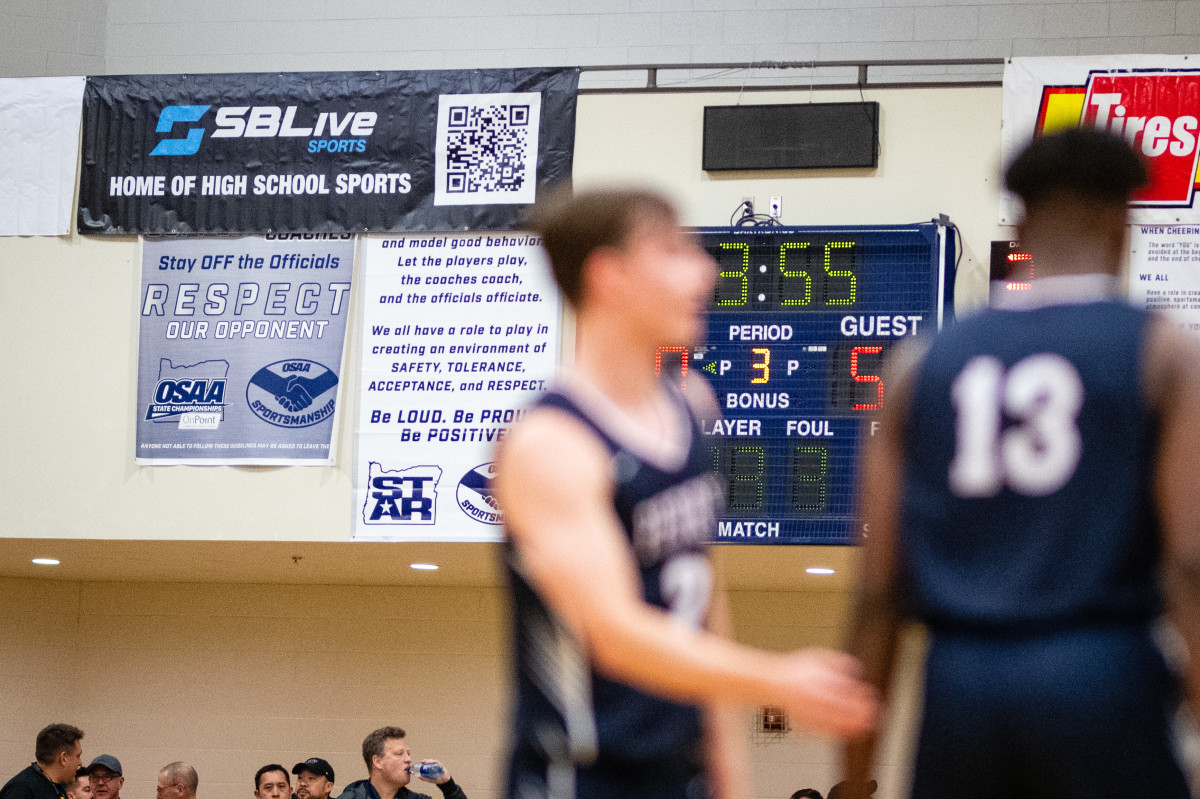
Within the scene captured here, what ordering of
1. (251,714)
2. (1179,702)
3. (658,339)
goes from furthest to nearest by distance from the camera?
(251,714) → (658,339) → (1179,702)

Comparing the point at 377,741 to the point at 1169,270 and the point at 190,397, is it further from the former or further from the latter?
the point at 1169,270

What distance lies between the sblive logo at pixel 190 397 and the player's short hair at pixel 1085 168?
285 inches

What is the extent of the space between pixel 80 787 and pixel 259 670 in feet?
8.17

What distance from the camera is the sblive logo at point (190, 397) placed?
883 cm

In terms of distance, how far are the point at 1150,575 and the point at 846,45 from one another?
32.9 ft

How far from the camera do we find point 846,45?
37.8 feet

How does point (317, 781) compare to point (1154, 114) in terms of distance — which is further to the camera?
point (317, 781)

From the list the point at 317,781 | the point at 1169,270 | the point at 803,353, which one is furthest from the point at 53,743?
the point at 1169,270

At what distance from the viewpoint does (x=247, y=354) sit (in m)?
8.83

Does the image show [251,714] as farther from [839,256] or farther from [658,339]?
[658,339]

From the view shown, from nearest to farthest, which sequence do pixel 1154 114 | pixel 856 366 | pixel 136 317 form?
pixel 856 366
pixel 1154 114
pixel 136 317

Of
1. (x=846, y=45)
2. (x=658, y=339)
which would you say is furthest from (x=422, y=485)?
(x=658, y=339)

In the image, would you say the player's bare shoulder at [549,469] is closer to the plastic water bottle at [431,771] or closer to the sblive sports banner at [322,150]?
the plastic water bottle at [431,771]

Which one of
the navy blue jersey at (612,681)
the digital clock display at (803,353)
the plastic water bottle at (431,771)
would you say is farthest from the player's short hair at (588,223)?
the plastic water bottle at (431,771)
